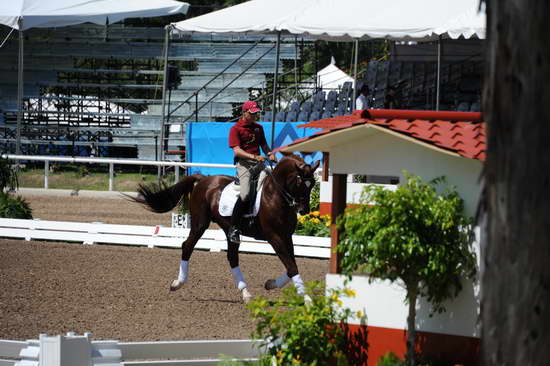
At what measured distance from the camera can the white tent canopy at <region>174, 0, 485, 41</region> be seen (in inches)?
719

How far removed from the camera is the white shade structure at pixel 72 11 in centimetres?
2608

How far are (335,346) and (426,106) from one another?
1628 cm

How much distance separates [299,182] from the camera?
1133 cm

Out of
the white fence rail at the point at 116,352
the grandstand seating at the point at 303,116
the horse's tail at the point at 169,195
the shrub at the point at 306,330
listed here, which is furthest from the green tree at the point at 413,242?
the grandstand seating at the point at 303,116

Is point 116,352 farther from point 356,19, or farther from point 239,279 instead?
point 356,19

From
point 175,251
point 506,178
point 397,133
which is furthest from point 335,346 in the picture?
point 175,251

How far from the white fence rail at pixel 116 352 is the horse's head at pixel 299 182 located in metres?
3.41

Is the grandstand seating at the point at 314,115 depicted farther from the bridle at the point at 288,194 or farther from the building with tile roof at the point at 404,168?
the building with tile roof at the point at 404,168

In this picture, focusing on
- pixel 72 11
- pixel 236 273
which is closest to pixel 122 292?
pixel 236 273

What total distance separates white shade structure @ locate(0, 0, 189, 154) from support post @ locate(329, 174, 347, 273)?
18429 millimetres

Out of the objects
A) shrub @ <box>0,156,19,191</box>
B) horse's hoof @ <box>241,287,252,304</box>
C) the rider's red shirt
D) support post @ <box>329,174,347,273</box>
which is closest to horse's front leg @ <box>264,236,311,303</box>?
horse's hoof @ <box>241,287,252,304</box>

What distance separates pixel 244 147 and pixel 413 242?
5.37 m

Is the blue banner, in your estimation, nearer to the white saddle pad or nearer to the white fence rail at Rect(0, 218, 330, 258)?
the white fence rail at Rect(0, 218, 330, 258)

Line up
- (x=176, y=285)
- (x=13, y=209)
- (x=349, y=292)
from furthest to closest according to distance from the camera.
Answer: (x=13, y=209), (x=176, y=285), (x=349, y=292)
